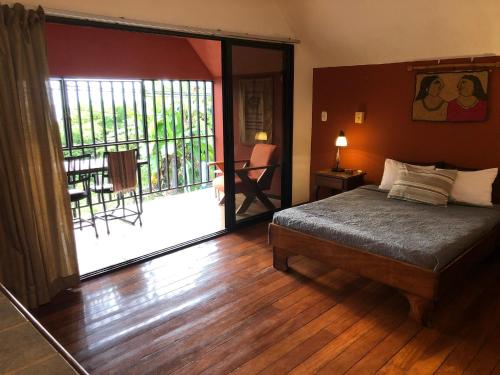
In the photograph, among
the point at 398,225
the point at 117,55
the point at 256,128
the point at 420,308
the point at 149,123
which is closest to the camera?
the point at 420,308

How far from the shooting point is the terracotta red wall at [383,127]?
12.4 feet

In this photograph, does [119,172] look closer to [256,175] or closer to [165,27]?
[256,175]

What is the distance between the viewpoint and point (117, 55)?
5168mm

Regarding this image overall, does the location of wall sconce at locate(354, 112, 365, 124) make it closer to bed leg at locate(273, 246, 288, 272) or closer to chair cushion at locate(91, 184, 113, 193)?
bed leg at locate(273, 246, 288, 272)

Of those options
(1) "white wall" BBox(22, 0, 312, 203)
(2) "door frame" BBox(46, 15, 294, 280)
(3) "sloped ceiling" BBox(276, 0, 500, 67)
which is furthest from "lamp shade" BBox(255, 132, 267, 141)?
(3) "sloped ceiling" BBox(276, 0, 500, 67)

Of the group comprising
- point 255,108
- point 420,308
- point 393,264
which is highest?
point 255,108

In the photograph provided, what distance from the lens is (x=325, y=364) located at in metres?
2.23

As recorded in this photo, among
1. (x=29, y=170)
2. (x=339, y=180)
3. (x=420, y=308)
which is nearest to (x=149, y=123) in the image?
(x=339, y=180)

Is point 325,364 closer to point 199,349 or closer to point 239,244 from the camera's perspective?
point 199,349

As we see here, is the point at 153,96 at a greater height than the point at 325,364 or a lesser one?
greater

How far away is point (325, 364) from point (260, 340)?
1.41ft

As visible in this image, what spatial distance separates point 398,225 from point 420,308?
0.68m

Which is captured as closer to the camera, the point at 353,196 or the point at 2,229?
the point at 2,229

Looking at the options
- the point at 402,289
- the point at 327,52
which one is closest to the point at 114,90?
the point at 327,52
